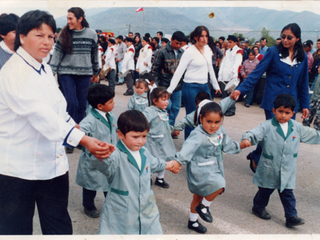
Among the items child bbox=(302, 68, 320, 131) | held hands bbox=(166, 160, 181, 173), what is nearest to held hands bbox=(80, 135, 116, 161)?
held hands bbox=(166, 160, 181, 173)

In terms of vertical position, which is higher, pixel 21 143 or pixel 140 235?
pixel 21 143

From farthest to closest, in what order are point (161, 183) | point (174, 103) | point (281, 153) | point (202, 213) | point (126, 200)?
point (174, 103) → point (161, 183) → point (281, 153) → point (202, 213) → point (126, 200)

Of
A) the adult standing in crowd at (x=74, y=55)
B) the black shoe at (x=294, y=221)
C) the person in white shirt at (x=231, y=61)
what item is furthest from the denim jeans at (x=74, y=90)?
the person in white shirt at (x=231, y=61)

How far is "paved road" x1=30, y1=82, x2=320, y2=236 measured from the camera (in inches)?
127

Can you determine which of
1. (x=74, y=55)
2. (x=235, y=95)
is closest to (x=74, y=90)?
(x=74, y=55)

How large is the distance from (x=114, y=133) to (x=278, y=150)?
185 cm

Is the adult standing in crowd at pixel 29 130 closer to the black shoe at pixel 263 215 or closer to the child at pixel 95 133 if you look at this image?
the child at pixel 95 133

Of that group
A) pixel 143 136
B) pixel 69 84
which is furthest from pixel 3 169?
pixel 69 84

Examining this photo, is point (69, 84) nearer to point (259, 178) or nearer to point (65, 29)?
point (65, 29)

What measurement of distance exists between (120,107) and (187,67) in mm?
4219

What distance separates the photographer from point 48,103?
192 cm

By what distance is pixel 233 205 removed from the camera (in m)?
3.72

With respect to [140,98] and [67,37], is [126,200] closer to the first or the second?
[140,98]

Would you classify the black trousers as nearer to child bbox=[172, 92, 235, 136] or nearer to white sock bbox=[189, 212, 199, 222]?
white sock bbox=[189, 212, 199, 222]
